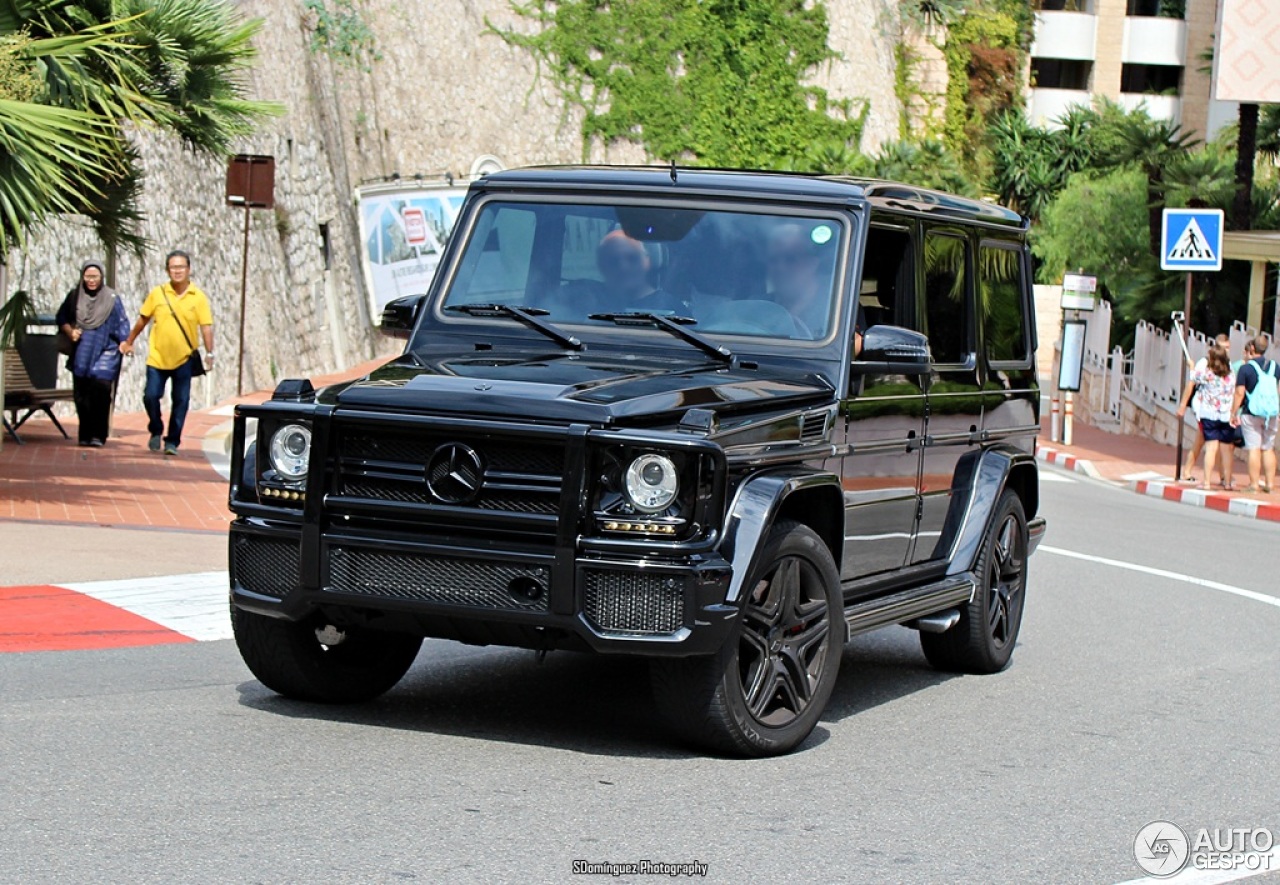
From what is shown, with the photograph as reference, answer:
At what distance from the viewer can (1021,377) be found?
9812 mm

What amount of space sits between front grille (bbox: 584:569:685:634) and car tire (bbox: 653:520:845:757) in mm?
263

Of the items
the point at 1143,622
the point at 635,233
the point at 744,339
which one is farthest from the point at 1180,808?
the point at 1143,622

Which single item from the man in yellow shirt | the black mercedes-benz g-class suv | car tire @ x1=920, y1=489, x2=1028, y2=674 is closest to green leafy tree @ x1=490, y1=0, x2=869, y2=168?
the man in yellow shirt

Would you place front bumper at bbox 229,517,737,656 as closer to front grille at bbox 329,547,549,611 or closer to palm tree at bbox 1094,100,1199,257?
front grille at bbox 329,547,549,611

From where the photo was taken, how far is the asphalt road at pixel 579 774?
530 centimetres

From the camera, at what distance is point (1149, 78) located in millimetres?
73750

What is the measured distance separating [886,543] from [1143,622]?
4.00 m

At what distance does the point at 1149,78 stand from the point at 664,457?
235ft

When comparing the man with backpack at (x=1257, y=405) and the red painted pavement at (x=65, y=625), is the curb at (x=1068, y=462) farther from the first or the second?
the red painted pavement at (x=65, y=625)

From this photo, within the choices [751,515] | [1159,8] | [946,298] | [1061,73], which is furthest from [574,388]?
[1159,8]

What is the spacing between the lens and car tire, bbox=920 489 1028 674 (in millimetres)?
8945

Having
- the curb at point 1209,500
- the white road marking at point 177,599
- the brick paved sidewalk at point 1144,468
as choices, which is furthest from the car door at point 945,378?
the brick paved sidewalk at point 1144,468

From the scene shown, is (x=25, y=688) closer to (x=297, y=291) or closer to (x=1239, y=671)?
(x=1239, y=671)

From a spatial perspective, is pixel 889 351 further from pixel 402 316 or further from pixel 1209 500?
pixel 1209 500
